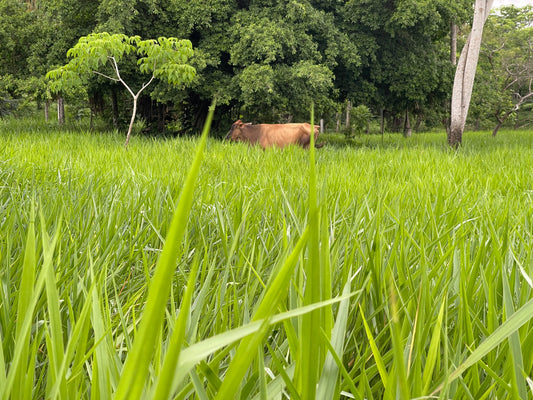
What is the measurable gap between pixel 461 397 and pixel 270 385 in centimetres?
27

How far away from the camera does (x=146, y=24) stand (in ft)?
27.3

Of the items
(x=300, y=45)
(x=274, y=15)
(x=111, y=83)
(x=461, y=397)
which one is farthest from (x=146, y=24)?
(x=461, y=397)

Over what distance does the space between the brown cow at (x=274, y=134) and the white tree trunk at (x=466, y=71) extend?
7.81 feet

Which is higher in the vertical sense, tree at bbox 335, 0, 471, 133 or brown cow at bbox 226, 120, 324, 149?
tree at bbox 335, 0, 471, 133

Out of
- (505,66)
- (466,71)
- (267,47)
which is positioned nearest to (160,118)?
(267,47)

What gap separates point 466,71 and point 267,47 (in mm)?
3284

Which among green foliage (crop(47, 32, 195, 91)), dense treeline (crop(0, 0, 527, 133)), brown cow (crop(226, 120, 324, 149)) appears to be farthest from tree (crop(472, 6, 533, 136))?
green foliage (crop(47, 32, 195, 91))

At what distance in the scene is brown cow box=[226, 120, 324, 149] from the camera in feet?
20.6

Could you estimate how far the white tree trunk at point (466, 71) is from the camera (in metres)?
6.14

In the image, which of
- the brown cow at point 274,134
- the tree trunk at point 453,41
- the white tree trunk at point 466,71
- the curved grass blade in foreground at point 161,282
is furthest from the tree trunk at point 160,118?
the curved grass blade in foreground at point 161,282

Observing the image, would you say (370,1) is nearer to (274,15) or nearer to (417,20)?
(417,20)

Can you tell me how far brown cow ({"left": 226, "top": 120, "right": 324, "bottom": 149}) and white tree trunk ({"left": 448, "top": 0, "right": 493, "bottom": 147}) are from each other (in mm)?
2382

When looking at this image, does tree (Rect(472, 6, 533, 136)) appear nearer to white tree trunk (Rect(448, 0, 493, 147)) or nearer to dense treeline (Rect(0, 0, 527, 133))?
dense treeline (Rect(0, 0, 527, 133))

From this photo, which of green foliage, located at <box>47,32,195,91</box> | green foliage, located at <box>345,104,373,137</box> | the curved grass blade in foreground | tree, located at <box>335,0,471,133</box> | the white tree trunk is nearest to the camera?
the curved grass blade in foreground
